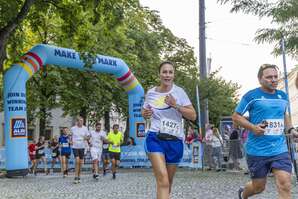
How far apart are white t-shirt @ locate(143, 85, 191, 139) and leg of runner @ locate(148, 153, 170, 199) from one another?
0.32 meters

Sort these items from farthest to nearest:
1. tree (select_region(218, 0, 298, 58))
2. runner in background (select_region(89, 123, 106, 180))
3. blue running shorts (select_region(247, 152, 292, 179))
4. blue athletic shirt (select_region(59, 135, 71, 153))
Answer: blue athletic shirt (select_region(59, 135, 71, 153)) → runner in background (select_region(89, 123, 106, 180)) → tree (select_region(218, 0, 298, 58)) → blue running shorts (select_region(247, 152, 292, 179))

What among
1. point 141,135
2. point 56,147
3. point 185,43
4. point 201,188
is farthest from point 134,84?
point 185,43

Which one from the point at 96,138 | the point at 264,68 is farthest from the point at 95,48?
the point at 264,68

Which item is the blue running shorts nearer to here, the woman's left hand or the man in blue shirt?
the man in blue shirt

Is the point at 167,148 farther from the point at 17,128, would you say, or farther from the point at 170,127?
the point at 17,128

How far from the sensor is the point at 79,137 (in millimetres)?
17188

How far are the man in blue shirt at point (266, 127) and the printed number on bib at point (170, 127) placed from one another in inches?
26.2

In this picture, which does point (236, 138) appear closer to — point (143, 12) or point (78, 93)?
point (78, 93)

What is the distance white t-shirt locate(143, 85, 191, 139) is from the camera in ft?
22.0

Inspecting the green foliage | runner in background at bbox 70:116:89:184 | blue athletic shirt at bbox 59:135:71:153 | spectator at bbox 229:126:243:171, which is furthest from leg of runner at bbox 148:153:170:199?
spectator at bbox 229:126:243:171

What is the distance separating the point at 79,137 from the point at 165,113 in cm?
1069

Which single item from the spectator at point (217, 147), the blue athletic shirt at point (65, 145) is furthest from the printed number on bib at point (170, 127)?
the spectator at point (217, 147)

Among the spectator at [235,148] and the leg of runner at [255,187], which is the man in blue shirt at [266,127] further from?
the spectator at [235,148]

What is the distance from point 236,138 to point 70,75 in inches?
527
